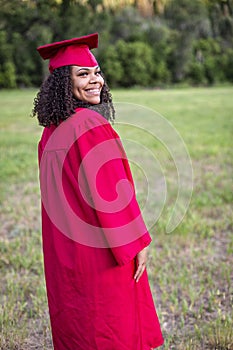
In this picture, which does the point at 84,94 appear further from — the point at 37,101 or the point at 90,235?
the point at 90,235

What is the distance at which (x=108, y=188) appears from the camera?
1.85 m

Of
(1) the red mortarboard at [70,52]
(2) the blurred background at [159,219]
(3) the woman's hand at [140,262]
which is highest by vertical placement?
(1) the red mortarboard at [70,52]

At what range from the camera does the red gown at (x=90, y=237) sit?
1861mm

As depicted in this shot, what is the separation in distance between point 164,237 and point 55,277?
2.65 m

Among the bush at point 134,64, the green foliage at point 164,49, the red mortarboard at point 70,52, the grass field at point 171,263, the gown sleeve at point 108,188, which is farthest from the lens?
the bush at point 134,64

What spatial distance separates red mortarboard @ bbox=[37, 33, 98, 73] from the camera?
77.4 inches

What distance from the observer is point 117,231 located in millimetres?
1868

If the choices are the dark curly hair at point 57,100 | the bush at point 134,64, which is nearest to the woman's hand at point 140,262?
the dark curly hair at point 57,100

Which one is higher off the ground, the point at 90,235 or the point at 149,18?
the point at 149,18

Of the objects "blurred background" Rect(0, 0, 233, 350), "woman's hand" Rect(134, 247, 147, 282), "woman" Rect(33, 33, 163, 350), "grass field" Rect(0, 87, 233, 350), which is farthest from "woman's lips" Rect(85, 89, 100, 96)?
"blurred background" Rect(0, 0, 233, 350)

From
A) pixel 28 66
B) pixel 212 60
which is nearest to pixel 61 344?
pixel 28 66

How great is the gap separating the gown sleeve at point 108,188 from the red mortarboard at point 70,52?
9.7 inches

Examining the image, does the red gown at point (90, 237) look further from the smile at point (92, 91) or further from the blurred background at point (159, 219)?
the blurred background at point (159, 219)

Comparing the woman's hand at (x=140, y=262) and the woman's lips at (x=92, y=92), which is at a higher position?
the woman's lips at (x=92, y=92)
